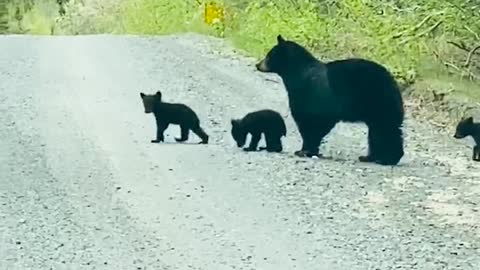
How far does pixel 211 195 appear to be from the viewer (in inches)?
390

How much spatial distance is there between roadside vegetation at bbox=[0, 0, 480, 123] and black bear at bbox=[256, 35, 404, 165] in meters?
3.08

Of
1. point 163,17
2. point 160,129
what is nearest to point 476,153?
point 160,129

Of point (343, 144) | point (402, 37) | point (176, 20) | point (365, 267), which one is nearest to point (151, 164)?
point (343, 144)

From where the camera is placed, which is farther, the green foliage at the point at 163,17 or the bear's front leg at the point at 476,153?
the green foliage at the point at 163,17

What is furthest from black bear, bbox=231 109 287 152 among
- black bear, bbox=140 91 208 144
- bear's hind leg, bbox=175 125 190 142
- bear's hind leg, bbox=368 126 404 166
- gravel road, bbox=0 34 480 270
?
bear's hind leg, bbox=368 126 404 166

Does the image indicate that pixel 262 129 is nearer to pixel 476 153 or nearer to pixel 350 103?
pixel 350 103

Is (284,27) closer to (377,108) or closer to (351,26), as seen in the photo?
(351,26)

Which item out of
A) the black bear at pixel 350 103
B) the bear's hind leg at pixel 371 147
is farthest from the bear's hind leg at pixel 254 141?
the bear's hind leg at pixel 371 147

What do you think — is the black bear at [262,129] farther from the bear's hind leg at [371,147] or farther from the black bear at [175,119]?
the bear's hind leg at [371,147]

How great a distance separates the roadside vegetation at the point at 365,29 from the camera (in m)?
15.0

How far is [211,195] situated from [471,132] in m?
4.17

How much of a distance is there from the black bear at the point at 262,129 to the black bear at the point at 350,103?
0.23m

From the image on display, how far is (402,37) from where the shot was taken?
1551cm

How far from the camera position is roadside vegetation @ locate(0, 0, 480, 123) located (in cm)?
1501
